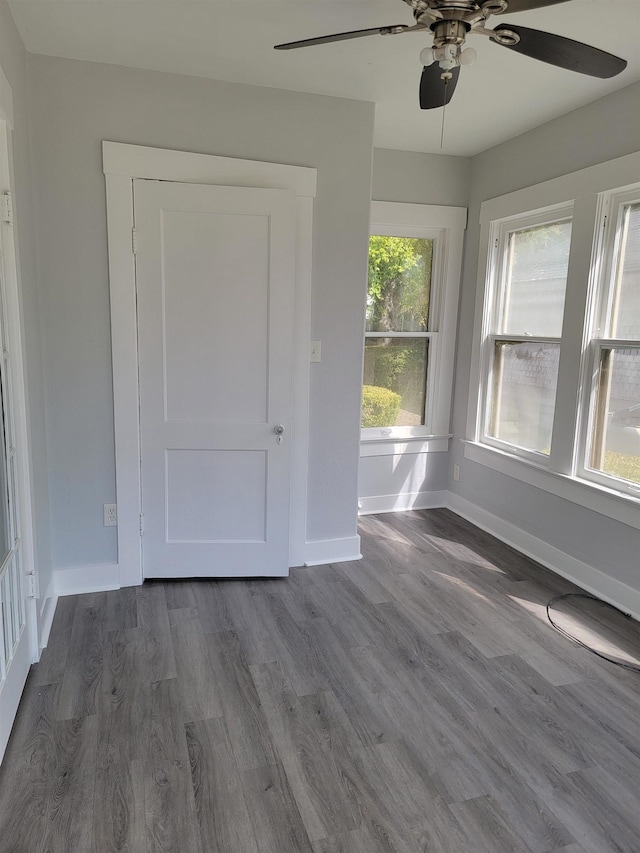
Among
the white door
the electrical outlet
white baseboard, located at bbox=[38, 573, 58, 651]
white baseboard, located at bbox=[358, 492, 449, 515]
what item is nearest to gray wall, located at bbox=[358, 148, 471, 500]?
white baseboard, located at bbox=[358, 492, 449, 515]

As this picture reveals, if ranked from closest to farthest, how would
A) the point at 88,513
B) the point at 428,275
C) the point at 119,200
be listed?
the point at 119,200 < the point at 88,513 < the point at 428,275

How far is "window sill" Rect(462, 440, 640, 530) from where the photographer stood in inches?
114

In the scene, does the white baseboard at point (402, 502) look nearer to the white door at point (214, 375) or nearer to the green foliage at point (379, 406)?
the green foliage at point (379, 406)

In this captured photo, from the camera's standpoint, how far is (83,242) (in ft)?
9.04

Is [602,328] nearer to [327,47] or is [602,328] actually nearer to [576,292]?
[576,292]

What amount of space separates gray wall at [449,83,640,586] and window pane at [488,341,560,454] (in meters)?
0.26

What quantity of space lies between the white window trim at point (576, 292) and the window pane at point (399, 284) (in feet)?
1.91

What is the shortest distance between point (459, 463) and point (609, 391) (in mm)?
1431

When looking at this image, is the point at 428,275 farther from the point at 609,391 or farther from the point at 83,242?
the point at 83,242

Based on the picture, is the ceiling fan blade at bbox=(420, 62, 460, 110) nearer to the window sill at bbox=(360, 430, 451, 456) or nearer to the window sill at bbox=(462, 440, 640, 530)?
the window sill at bbox=(462, 440, 640, 530)

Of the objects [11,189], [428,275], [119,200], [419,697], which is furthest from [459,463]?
[11,189]

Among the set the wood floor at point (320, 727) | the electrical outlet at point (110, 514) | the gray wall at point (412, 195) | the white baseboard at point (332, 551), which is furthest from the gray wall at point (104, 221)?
the gray wall at point (412, 195)

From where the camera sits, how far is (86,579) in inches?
119

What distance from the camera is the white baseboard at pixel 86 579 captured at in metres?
2.97
